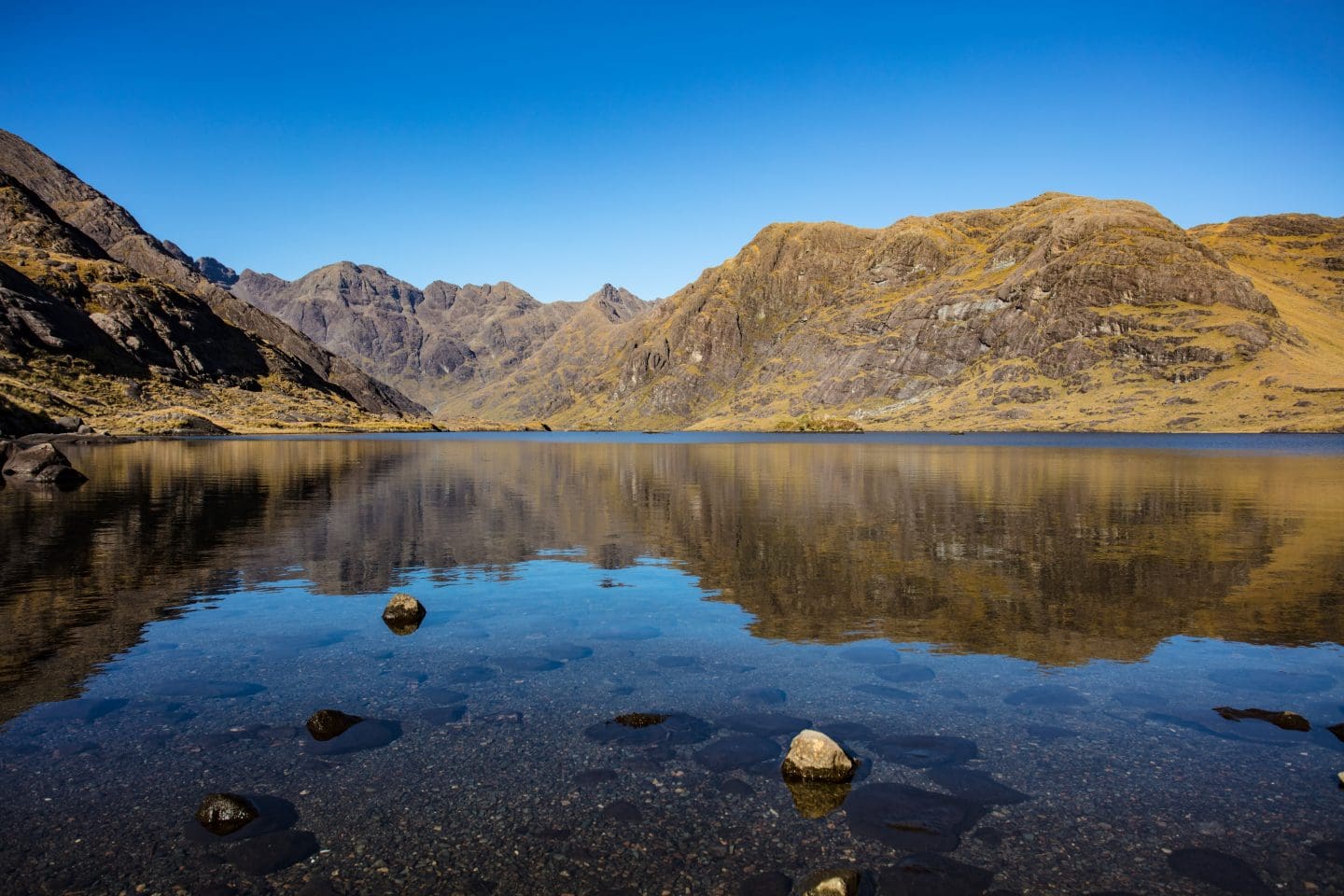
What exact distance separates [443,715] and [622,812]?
237 inches

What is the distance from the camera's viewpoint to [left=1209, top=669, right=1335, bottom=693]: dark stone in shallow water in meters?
18.5

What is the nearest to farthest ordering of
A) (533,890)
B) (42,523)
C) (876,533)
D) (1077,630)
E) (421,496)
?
1. (533,890)
2. (1077,630)
3. (876,533)
4. (42,523)
5. (421,496)

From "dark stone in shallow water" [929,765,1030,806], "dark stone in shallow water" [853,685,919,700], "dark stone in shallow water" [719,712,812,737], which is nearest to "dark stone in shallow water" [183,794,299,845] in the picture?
"dark stone in shallow water" [719,712,812,737]

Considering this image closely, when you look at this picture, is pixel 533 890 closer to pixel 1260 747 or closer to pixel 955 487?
pixel 1260 747

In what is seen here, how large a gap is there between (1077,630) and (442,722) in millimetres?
19369

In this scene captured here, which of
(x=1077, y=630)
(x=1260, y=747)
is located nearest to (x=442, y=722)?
(x=1260, y=747)

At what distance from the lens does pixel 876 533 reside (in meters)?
43.3

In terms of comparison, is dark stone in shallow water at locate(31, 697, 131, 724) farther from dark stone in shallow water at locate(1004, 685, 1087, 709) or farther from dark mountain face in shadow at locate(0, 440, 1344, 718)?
dark stone in shallow water at locate(1004, 685, 1087, 709)

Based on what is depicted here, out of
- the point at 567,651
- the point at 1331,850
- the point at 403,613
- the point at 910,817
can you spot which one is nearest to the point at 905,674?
the point at 910,817

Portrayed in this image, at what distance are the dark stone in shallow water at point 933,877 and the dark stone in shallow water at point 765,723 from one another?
4907 mm

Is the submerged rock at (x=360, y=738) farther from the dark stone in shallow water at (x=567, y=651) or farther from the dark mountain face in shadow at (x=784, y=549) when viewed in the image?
the dark mountain face in shadow at (x=784, y=549)

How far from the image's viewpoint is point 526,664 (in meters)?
20.6

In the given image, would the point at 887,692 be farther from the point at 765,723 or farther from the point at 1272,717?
the point at 1272,717

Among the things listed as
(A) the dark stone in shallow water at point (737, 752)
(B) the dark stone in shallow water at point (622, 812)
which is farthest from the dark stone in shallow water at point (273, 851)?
(A) the dark stone in shallow water at point (737, 752)
